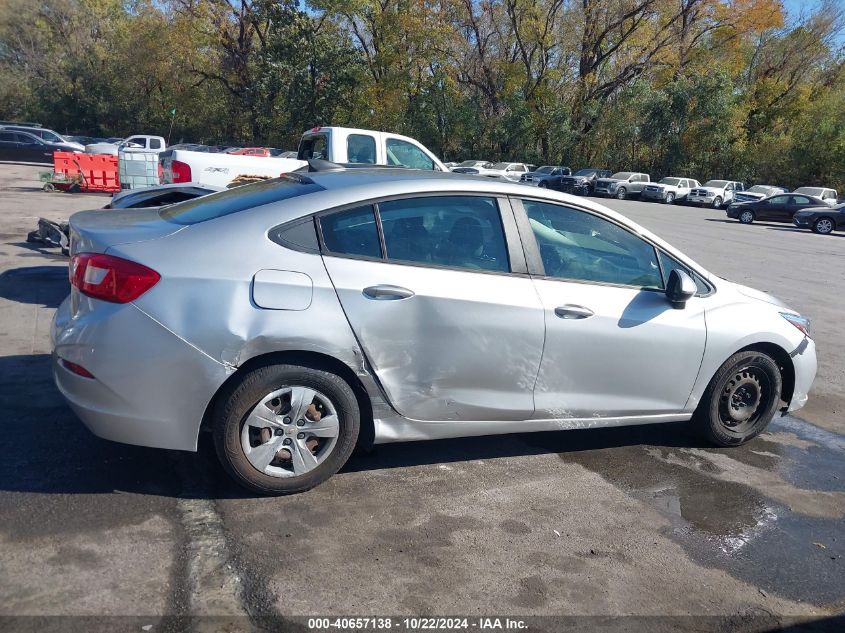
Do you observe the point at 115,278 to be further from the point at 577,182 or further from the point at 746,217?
the point at 577,182

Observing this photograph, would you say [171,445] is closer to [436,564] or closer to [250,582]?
[250,582]

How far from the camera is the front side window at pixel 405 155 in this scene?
11.4 meters

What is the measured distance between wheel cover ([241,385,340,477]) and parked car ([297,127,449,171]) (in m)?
7.71

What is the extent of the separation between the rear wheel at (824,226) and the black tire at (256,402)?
30128 mm

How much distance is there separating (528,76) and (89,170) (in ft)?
114

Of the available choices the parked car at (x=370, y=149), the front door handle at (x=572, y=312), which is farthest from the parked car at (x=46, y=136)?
the front door handle at (x=572, y=312)

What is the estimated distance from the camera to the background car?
4181cm

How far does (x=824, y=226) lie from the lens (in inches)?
1151

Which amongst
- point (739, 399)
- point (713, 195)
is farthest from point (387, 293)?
point (713, 195)

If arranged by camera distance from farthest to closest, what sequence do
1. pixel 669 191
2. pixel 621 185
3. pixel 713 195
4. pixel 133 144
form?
pixel 621 185, pixel 669 191, pixel 713 195, pixel 133 144

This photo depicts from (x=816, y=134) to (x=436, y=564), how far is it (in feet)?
163

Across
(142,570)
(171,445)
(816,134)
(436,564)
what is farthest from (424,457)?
(816,134)

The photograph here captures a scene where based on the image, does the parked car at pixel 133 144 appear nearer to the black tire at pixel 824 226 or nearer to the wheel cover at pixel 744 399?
the black tire at pixel 824 226

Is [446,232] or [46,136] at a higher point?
[46,136]
